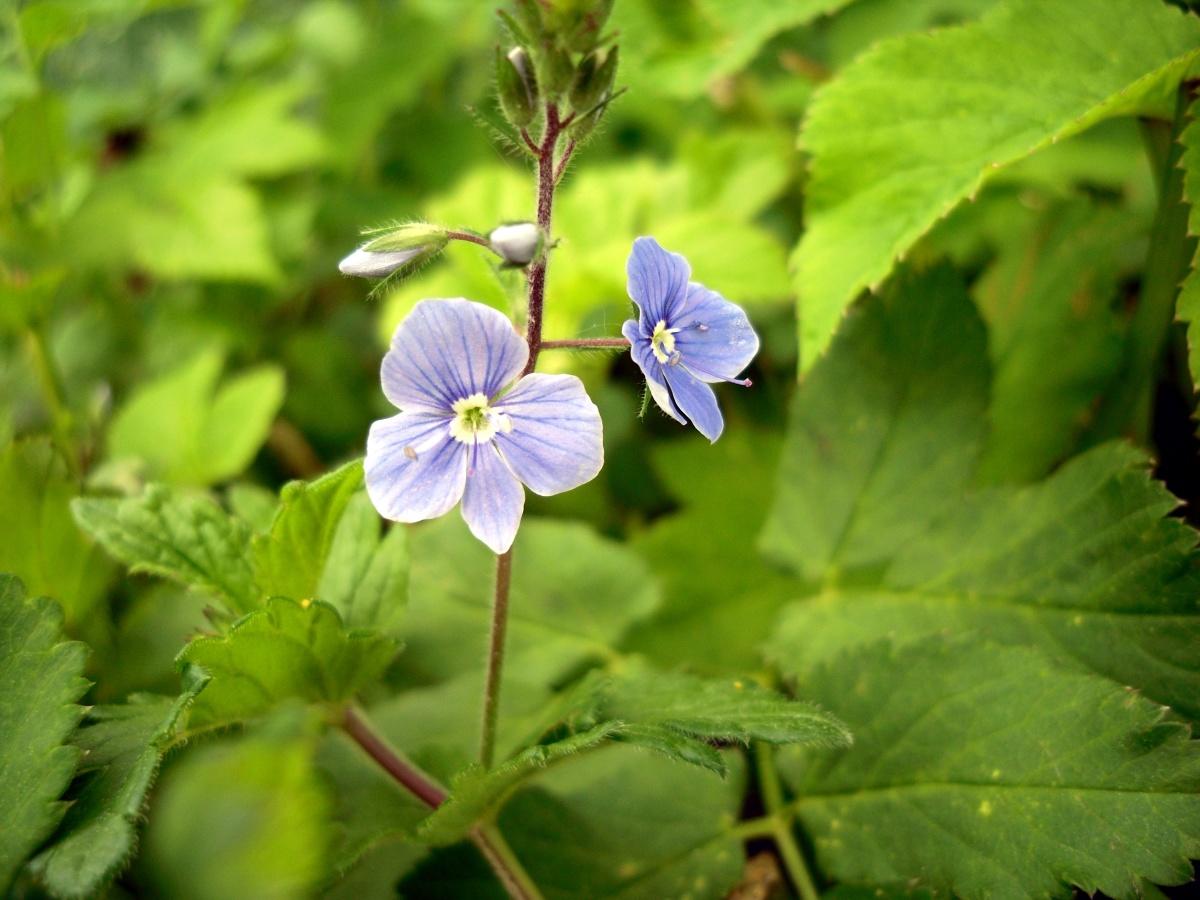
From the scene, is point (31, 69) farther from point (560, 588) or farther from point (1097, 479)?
point (1097, 479)

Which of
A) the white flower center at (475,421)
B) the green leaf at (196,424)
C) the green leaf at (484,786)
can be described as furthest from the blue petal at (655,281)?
the green leaf at (196,424)

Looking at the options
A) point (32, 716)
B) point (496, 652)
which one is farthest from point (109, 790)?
point (496, 652)

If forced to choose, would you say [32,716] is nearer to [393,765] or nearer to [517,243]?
[393,765]

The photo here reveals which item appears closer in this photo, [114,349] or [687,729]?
[687,729]

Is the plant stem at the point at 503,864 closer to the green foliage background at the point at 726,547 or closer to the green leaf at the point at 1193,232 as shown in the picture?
the green foliage background at the point at 726,547

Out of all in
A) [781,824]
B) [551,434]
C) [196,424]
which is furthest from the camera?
[196,424]

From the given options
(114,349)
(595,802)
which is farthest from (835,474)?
(114,349)
